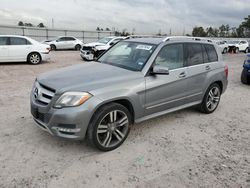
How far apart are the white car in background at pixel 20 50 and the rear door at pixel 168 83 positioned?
30.2 ft

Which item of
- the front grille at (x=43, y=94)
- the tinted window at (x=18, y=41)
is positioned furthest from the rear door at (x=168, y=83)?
the tinted window at (x=18, y=41)

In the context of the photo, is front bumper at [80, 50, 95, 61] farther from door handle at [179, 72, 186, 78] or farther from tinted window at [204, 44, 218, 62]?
door handle at [179, 72, 186, 78]

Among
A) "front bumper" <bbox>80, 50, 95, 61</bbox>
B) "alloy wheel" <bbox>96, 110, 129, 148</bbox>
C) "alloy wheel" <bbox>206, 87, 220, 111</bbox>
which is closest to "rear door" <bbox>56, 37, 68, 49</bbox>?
"front bumper" <bbox>80, 50, 95, 61</bbox>

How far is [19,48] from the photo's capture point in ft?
35.2

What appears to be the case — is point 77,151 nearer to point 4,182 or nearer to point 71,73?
point 4,182

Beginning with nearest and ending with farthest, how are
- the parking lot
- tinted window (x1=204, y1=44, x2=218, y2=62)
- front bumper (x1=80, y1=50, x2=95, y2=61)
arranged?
1. the parking lot
2. tinted window (x1=204, y1=44, x2=218, y2=62)
3. front bumper (x1=80, y1=50, x2=95, y2=61)

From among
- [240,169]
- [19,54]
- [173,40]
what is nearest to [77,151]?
[240,169]

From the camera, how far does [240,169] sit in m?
2.93

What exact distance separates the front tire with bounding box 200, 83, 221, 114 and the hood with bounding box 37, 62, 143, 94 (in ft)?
6.62

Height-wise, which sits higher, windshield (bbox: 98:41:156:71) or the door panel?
windshield (bbox: 98:41:156:71)

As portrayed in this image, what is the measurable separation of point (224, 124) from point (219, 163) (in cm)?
155

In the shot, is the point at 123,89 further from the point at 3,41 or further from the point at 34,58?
the point at 3,41

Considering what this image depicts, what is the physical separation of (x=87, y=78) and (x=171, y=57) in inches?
65.3

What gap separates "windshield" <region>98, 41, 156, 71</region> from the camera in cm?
369
